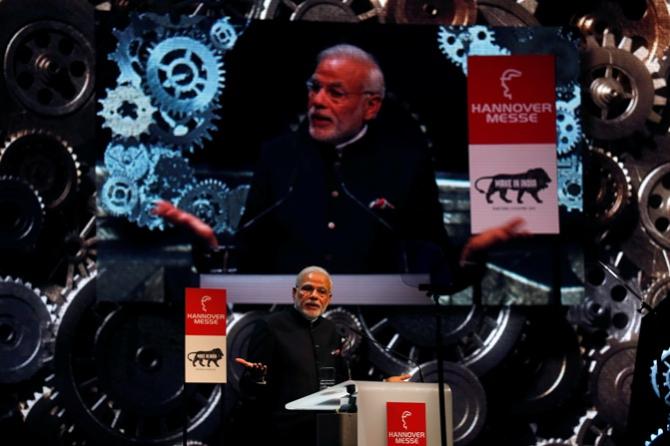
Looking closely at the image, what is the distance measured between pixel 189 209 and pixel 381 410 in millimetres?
3094

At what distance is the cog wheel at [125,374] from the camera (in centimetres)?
715

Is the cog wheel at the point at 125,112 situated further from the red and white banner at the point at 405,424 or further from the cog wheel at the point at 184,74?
the red and white banner at the point at 405,424

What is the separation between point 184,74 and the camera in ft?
24.0

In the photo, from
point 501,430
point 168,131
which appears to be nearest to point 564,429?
point 501,430

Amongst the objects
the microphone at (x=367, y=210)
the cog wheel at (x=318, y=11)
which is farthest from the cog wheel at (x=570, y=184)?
Answer: the cog wheel at (x=318, y=11)

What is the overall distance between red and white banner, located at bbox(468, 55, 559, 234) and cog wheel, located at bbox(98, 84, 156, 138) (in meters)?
2.03

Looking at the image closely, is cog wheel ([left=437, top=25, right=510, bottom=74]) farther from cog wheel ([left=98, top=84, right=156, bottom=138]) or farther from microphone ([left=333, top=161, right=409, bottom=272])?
cog wheel ([left=98, top=84, right=156, bottom=138])

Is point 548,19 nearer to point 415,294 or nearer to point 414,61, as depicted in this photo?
point 414,61

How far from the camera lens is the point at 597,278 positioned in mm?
7727

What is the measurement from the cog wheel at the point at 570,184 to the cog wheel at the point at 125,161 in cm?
255

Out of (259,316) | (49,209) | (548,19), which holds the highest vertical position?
(548,19)

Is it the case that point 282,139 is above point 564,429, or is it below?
above

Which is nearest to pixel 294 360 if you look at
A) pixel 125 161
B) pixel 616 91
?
pixel 125 161

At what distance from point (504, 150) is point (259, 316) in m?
1.83
